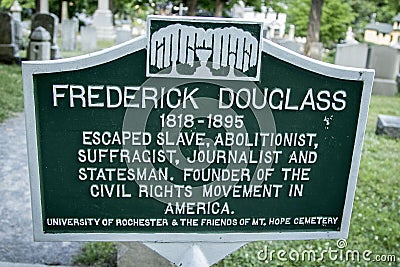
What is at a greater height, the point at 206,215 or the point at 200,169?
the point at 200,169

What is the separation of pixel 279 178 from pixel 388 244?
212cm

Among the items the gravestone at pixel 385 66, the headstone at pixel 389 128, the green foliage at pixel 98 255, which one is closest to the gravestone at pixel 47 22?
the gravestone at pixel 385 66

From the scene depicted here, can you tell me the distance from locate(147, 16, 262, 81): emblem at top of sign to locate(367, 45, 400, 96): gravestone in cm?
1232

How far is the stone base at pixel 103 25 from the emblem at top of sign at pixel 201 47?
23177 millimetres

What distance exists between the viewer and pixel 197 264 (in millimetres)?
2129

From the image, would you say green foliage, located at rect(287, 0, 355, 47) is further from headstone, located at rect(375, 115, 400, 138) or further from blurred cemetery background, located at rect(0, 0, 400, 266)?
headstone, located at rect(375, 115, 400, 138)

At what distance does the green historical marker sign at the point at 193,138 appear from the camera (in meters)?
1.90

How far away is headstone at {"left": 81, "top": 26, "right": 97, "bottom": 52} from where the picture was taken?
1961 centimetres

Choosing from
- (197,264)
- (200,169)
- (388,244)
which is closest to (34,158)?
(200,169)

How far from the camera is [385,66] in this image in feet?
43.9

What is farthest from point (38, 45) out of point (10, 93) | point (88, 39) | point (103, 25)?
point (103, 25)

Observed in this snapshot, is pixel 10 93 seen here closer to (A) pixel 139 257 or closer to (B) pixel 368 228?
(A) pixel 139 257

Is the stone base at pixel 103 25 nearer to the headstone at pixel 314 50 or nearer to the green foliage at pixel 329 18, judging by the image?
the green foliage at pixel 329 18

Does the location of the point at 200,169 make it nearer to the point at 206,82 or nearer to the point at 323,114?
the point at 206,82
